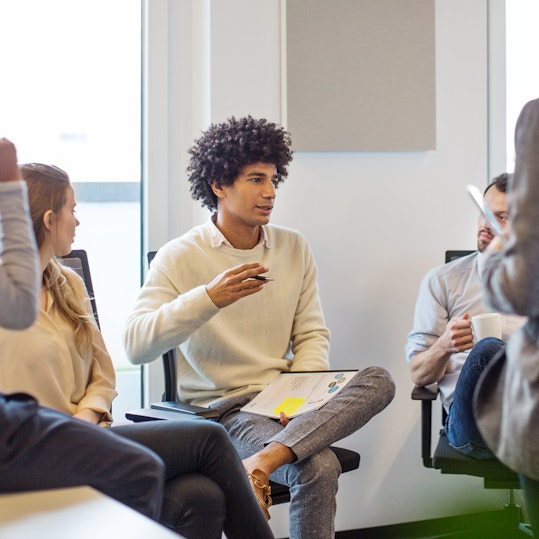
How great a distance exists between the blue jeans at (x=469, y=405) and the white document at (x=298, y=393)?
309 mm

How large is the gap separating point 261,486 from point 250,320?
65 centimetres

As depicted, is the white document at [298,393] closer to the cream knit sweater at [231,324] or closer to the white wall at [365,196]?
the cream knit sweater at [231,324]

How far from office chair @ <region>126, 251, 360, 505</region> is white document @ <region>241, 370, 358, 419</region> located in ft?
0.55

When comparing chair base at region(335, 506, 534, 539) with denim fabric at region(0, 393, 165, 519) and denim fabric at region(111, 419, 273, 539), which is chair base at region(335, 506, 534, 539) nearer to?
denim fabric at region(111, 419, 273, 539)

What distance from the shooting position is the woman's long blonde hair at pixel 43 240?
1954mm

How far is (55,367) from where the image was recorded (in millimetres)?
2008

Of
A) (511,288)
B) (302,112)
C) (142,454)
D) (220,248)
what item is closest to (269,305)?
(220,248)

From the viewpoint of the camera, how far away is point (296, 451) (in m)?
2.28

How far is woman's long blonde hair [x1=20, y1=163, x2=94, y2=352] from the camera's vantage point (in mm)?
1954

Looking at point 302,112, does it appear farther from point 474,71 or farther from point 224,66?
point 474,71

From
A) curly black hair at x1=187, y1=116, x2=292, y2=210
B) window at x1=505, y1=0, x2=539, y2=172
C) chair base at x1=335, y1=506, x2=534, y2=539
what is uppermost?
window at x1=505, y1=0, x2=539, y2=172

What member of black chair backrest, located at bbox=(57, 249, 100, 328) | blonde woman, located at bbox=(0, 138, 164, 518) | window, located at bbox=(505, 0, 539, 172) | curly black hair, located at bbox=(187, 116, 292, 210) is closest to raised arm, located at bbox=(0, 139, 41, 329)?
blonde woman, located at bbox=(0, 138, 164, 518)

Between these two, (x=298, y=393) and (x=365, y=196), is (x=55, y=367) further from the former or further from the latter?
(x=365, y=196)

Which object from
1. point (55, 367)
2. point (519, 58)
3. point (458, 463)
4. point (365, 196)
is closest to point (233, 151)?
point (365, 196)
